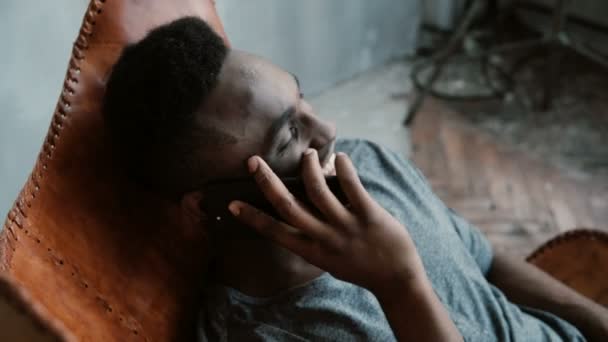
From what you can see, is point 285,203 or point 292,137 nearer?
point 285,203

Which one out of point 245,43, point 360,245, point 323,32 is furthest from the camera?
point 323,32

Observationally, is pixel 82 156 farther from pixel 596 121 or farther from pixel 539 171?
pixel 596 121

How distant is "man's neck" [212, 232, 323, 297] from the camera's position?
0.90 metres

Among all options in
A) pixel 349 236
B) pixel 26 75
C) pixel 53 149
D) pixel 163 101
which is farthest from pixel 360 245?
pixel 26 75

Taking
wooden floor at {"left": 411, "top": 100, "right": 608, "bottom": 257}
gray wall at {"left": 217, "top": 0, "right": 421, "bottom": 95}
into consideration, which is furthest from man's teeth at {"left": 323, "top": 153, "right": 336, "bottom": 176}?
gray wall at {"left": 217, "top": 0, "right": 421, "bottom": 95}

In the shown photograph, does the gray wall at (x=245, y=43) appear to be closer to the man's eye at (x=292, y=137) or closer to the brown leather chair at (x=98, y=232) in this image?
the brown leather chair at (x=98, y=232)

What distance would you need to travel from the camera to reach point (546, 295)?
1097mm

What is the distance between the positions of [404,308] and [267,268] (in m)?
0.22

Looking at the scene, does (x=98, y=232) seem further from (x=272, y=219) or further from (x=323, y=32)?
(x=323, y=32)

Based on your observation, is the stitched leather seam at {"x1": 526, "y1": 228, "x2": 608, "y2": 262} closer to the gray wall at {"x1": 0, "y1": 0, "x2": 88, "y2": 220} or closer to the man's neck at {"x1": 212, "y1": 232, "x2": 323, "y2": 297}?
the man's neck at {"x1": 212, "y1": 232, "x2": 323, "y2": 297}

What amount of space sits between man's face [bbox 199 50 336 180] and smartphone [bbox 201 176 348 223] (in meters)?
0.01

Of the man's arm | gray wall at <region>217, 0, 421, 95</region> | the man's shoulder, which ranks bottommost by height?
gray wall at <region>217, 0, 421, 95</region>

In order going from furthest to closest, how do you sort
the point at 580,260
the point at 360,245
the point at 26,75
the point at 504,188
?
the point at 504,188 → the point at 26,75 → the point at 580,260 → the point at 360,245

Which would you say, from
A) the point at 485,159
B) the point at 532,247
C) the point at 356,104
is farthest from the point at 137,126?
the point at 356,104
